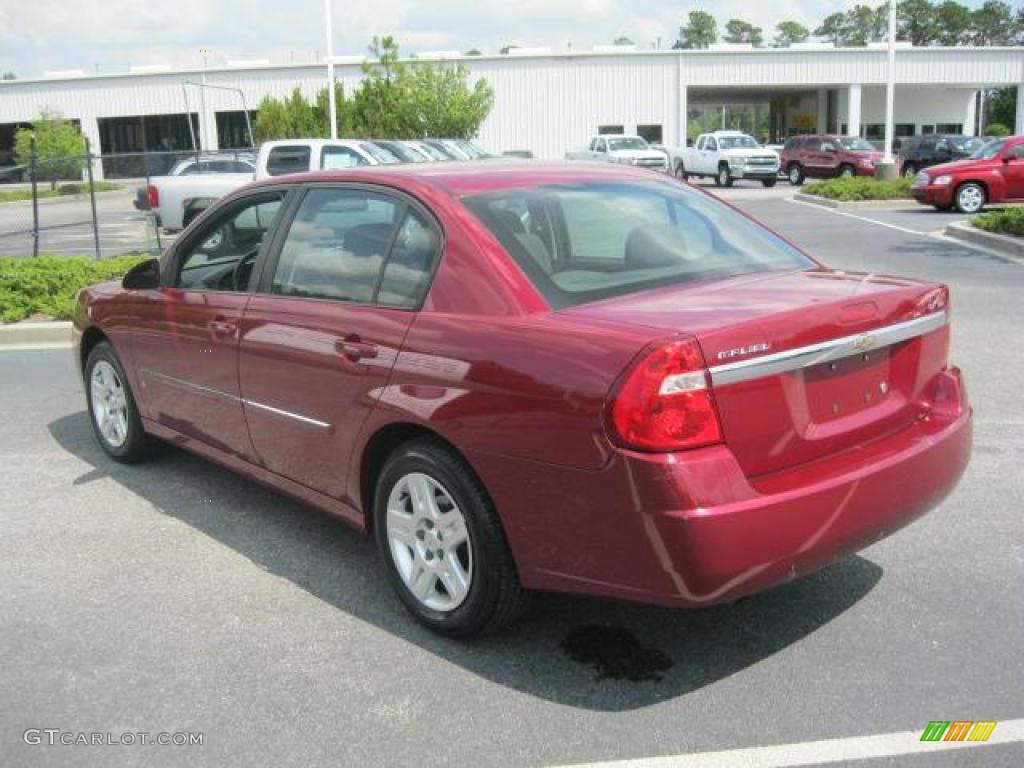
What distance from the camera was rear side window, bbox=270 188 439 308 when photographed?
399cm

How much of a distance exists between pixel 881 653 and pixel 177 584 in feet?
9.03

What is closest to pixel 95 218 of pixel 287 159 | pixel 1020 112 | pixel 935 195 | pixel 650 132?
pixel 287 159

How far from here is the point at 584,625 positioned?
401cm

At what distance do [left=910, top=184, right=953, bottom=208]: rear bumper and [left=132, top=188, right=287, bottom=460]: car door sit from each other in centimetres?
2031

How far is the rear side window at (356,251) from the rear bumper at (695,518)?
2.81ft

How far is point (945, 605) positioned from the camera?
4035 millimetres

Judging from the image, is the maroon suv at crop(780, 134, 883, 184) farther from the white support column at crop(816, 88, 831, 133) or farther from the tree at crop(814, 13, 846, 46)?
the tree at crop(814, 13, 846, 46)

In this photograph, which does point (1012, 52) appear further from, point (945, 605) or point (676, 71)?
point (945, 605)

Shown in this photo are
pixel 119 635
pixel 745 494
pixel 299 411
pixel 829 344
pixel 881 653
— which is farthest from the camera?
pixel 299 411

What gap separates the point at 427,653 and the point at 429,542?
0.38 m

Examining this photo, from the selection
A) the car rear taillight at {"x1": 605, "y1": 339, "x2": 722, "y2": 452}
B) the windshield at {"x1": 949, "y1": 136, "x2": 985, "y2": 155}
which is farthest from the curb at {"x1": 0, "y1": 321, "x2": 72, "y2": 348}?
the windshield at {"x1": 949, "y1": 136, "x2": 985, "y2": 155}

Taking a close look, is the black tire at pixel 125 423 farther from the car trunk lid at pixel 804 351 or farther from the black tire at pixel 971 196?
the black tire at pixel 971 196

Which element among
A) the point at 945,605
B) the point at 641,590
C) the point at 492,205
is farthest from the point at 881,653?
the point at 492,205

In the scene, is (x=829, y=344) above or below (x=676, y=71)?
below
